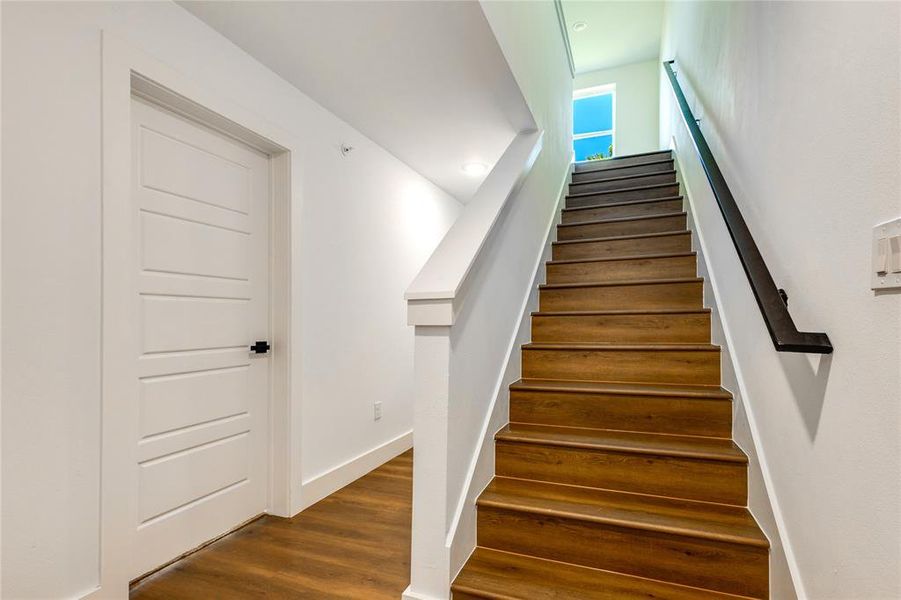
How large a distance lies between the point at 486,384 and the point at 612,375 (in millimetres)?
704

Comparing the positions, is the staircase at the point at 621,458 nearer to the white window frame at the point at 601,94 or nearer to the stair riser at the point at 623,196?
the stair riser at the point at 623,196

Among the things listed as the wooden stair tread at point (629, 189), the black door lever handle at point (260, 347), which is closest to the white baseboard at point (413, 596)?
the black door lever handle at point (260, 347)

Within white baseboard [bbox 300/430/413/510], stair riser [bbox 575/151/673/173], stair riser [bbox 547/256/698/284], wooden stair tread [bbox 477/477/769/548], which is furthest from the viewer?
stair riser [bbox 575/151/673/173]

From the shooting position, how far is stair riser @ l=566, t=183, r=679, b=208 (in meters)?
3.41

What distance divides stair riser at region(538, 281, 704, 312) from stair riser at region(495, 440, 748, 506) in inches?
40.1

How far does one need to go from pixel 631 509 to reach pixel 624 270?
1.52 m

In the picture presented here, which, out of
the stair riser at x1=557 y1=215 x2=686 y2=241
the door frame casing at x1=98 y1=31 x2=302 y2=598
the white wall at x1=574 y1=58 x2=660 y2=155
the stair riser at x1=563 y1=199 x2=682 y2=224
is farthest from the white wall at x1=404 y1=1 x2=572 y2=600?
the white wall at x1=574 y1=58 x2=660 y2=155

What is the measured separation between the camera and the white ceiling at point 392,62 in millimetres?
1792

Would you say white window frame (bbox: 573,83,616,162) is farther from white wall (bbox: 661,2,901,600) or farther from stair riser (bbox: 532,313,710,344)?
white wall (bbox: 661,2,901,600)

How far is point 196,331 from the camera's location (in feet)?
6.37

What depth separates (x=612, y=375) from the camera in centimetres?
216

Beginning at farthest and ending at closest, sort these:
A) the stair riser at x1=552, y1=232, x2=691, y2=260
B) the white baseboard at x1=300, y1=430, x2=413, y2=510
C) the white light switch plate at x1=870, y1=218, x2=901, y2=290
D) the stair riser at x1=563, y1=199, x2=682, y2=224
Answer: the stair riser at x1=563, y1=199, x2=682, y2=224, the stair riser at x1=552, y1=232, x2=691, y2=260, the white baseboard at x1=300, y1=430, x2=413, y2=510, the white light switch plate at x1=870, y1=218, x2=901, y2=290

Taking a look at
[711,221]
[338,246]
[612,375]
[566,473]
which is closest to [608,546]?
[566,473]

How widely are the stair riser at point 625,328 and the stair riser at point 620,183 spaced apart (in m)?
1.77
